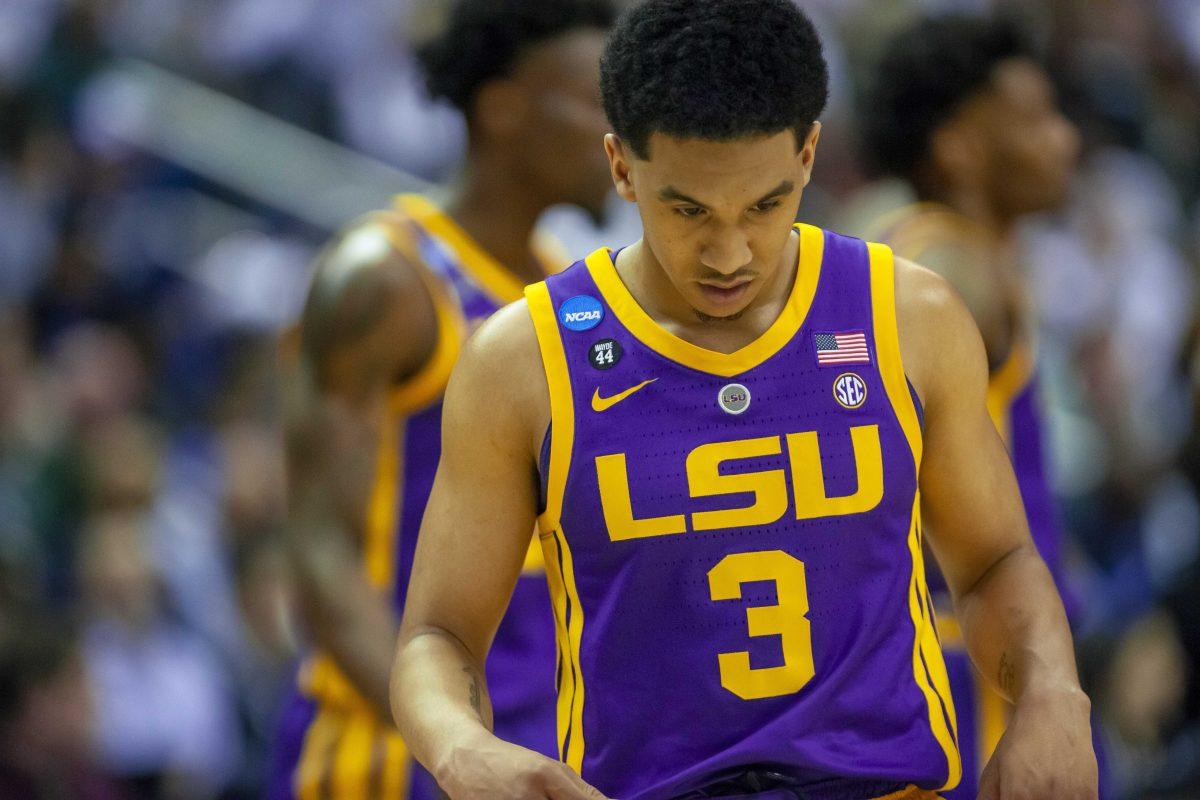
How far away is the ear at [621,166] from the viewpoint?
10.4ft

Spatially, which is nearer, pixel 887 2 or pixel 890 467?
pixel 890 467

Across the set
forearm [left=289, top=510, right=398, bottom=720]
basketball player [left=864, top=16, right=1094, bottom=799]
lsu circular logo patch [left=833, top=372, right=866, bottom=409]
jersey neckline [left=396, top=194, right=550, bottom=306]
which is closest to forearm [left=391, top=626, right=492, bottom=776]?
lsu circular logo patch [left=833, top=372, right=866, bottom=409]

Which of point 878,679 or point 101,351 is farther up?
point 878,679

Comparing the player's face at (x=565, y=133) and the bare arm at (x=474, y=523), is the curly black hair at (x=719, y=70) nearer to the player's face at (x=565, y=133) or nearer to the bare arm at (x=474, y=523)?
the bare arm at (x=474, y=523)

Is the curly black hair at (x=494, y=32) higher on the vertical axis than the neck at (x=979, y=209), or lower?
higher

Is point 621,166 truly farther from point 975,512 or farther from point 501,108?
point 501,108

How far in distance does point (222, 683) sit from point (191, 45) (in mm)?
4861

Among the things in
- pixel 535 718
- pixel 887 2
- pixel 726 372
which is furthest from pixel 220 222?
pixel 726 372

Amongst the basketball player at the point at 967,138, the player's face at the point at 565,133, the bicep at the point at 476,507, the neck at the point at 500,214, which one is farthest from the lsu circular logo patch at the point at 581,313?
the basketball player at the point at 967,138

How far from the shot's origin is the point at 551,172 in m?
5.16

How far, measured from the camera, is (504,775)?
276 cm

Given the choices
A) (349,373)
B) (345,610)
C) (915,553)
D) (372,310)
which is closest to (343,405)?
(349,373)

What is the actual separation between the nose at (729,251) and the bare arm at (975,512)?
0.33 m

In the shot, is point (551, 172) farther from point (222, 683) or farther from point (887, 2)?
point (887, 2)
